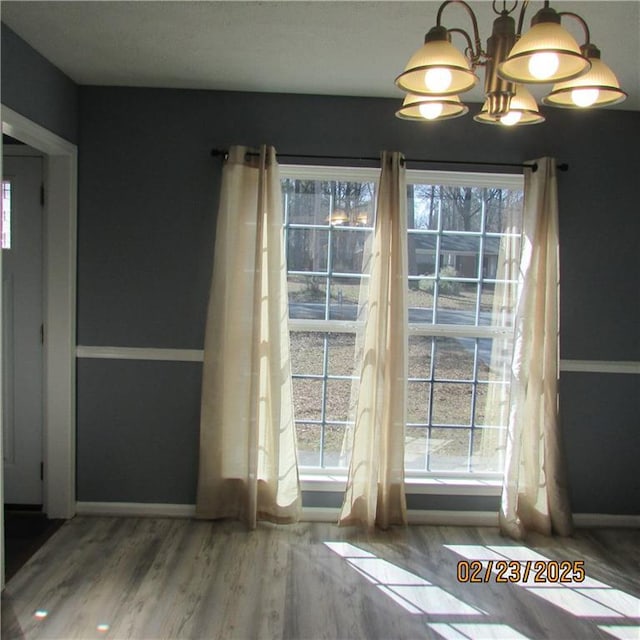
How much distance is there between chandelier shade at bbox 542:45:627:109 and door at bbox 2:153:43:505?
110 inches

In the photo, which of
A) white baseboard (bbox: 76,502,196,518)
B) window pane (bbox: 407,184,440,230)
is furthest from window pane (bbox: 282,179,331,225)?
white baseboard (bbox: 76,502,196,518)

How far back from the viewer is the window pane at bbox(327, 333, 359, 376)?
3250 millimetres

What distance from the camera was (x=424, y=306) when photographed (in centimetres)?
325

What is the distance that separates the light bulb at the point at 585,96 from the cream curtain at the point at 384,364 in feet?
5.03

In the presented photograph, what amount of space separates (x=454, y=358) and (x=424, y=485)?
76 cm

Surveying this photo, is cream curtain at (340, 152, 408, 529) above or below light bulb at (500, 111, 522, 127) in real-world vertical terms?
below

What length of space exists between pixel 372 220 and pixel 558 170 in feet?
3.51

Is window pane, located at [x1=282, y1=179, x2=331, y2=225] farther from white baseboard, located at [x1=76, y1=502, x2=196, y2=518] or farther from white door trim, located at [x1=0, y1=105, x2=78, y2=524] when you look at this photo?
white baseboard, located at [x1=76, y1=502, x2=196, y2=518]

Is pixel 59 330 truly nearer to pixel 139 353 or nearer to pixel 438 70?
pixel 139 353

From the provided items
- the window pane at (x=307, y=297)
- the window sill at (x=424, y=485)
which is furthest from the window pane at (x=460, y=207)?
the window sill at (x=424, y=485)

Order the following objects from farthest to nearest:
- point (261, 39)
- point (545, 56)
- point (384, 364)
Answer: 1. point (384, 364)
2. point (261, 39)
3. point (545, 56)

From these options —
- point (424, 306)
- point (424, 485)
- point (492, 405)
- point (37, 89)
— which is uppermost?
point (37, 89)

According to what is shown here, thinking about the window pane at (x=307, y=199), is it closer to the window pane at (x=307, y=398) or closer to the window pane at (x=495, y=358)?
the window pane at (x=307, y=398)

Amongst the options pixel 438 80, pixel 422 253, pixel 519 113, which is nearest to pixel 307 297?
pixel 422 253
